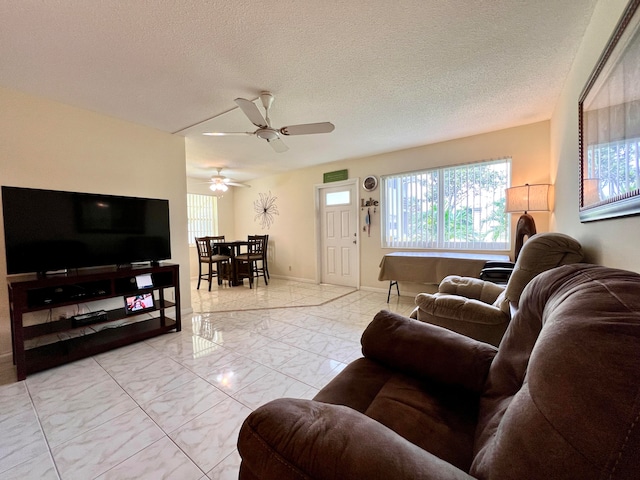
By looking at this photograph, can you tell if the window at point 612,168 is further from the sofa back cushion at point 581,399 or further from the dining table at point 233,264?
the dining table at point 233,264

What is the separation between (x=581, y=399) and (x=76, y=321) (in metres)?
3.22

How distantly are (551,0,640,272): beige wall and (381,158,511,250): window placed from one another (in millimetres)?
685

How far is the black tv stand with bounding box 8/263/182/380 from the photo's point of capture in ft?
6.55

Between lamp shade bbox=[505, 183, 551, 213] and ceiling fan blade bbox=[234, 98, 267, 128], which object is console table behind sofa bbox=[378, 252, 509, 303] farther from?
ceiling fan blade bbox=[234, 98, 267, 128]

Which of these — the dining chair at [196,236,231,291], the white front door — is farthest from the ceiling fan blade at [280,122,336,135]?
the dining chair at [196,236,231,291]

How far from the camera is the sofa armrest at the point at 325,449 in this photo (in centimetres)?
54

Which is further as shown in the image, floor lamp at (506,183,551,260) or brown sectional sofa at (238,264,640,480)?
floor lamp at (506,183,551,260)

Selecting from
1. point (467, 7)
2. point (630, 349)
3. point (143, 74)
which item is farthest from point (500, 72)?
point (143, 74)

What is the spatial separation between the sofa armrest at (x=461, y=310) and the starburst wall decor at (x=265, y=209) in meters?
4.48

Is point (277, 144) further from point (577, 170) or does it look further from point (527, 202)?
point (527, 202)

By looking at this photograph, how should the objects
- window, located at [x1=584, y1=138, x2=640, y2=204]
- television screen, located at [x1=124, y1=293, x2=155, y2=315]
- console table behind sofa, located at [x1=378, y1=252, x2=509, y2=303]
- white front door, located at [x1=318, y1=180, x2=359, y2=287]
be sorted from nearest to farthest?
window, located at [x1=584, y1=138, x2=640, y2=204], television screen, located at [x1=124, y1=293, x2=155, y2=315], console table behind sofa, located at [x1=378, y1=252, x2=509, y2=303], white front door, located at [x1=318, y1=180, x2=359, y2=287]

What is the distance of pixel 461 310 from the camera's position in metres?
1.73

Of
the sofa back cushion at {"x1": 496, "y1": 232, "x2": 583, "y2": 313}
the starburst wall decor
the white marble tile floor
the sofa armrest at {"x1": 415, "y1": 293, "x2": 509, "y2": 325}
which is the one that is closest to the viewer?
the white marble tile floor

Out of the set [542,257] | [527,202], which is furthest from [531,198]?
[542,257]
